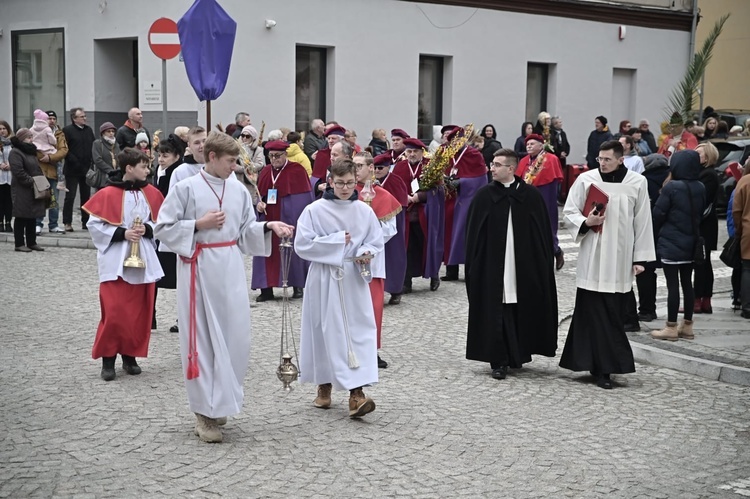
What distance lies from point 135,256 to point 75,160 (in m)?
10.0

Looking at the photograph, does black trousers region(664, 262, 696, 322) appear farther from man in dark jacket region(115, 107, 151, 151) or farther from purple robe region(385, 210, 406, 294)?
man in dark jacket region(115, 107, 151, 151)

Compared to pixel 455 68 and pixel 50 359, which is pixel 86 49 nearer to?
pixel 455 68

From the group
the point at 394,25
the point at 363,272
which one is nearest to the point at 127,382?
the point at 363,272

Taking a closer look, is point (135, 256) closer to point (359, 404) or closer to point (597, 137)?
point (359, 404)

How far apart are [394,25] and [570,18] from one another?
5.69m

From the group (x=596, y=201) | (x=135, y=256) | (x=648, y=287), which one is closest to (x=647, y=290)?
(x=648, y=287)

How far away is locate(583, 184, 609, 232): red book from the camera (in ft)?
28.7

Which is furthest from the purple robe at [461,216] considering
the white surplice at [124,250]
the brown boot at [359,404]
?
the brown boot at [359,404]

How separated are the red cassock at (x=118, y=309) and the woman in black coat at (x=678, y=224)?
16.1ft

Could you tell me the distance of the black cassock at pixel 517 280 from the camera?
8.88 m

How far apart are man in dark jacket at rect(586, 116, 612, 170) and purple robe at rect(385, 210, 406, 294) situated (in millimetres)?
11946

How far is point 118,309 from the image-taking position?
8.52m

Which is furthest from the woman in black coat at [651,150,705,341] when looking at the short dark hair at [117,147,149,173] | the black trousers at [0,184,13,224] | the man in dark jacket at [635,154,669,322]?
the black trousers at [0,184,13,224]

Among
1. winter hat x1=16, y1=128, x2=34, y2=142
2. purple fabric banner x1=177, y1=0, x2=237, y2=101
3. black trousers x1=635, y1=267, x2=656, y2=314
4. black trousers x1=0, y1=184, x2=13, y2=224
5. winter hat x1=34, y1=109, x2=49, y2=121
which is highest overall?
purple fabric banner x1=177, y1=0, x2=237, y2=101
